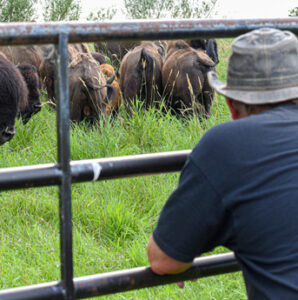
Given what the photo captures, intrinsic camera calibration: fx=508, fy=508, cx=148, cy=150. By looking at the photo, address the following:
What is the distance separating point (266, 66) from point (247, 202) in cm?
38

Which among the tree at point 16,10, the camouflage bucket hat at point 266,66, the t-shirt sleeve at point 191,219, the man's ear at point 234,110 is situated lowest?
the tree at point 16,10

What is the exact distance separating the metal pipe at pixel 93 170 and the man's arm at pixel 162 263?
0.21 meters

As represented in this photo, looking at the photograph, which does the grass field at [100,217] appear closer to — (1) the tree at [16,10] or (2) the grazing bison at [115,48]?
(2) the grazing bison at [115,48]

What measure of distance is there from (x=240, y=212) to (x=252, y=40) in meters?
0.48

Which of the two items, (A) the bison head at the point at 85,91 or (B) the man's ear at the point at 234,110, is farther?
(A) the bison head at the point at 85,91

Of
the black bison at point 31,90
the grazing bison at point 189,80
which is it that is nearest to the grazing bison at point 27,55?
the black bison at point 31,90

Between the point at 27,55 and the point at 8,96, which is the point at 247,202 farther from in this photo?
the point at 27,55

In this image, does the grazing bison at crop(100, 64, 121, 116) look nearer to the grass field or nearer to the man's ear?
the grass field

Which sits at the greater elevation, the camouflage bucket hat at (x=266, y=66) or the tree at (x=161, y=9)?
the camouflage bucket hat at (x=266, y=66)

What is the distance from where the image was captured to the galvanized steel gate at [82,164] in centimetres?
121

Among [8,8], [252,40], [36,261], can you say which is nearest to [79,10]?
[8,8]

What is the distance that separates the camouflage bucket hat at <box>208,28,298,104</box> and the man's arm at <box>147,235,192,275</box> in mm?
471

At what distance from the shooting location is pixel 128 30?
4.19 feet

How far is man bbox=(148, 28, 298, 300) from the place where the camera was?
4.16 ft
